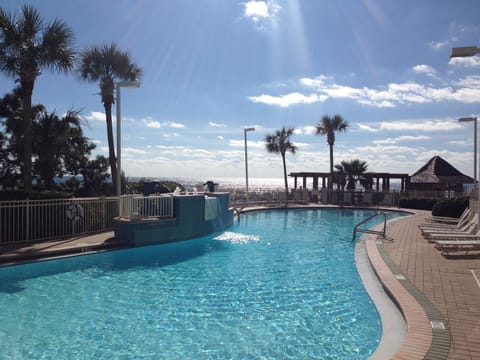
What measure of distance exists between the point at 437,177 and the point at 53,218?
2735 centimetres

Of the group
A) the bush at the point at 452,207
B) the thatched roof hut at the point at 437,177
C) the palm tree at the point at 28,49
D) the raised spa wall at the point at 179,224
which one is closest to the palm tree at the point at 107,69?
the palm tree at the point at 28,49

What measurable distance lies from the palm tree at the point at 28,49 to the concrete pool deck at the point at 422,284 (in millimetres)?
2931

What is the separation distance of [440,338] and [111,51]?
15612 millimetres

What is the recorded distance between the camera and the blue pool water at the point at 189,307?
4734 mm

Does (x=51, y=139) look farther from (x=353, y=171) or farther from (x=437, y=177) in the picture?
(x=437, y=177)

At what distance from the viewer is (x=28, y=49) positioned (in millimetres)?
11188

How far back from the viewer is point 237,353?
4570 mm

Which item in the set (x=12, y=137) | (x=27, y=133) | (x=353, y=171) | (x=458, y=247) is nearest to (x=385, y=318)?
(x=458, y=247)

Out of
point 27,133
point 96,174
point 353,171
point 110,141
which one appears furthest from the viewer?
point 353,171

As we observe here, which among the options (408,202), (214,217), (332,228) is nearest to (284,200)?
(408,202)

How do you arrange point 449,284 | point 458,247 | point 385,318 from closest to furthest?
point 385,318
point 449,284
point 458,247

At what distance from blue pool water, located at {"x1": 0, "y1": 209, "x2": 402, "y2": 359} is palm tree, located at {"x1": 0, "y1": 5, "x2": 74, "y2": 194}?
504cm

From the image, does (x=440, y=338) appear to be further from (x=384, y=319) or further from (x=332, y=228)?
(x=332, y=228)

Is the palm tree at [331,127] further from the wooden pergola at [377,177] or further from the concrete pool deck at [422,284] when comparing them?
the concrete pool deck at [422,284]
